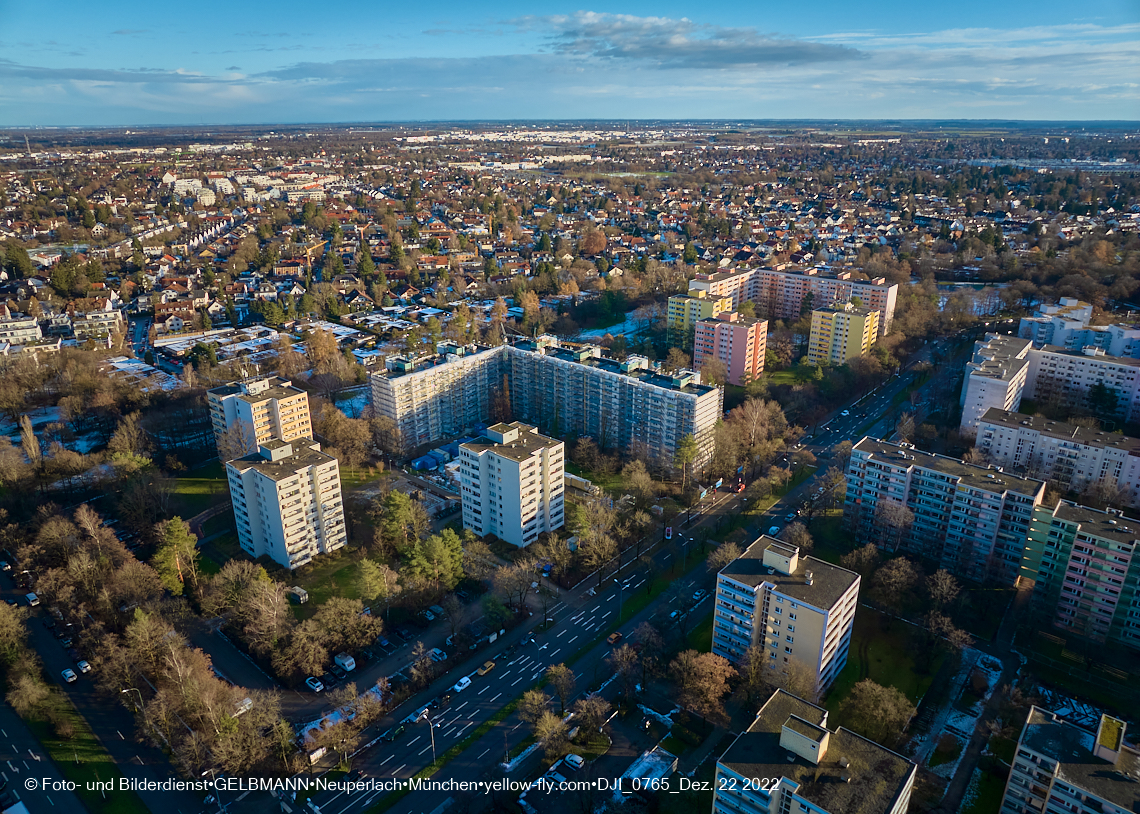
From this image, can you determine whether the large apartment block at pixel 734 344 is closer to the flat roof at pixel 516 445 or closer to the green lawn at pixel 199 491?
the flat roof at pixel 516 445

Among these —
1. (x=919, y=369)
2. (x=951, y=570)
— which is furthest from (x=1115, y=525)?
(x=919, y=369)

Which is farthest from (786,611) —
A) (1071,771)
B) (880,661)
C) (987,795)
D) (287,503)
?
(287,503)

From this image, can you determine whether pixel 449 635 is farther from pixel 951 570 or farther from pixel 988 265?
pixel 988 265

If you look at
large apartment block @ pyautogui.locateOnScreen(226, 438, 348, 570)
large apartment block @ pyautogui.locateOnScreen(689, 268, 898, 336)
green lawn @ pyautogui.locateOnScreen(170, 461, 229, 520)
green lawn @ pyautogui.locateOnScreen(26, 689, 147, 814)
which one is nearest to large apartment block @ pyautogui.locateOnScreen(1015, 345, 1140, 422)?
large apartment block @ pyautogui.locateOnScreen(689, 268, 898, 336)

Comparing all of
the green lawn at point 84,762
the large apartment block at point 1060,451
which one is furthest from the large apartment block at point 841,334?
the green lawn at point 84,762

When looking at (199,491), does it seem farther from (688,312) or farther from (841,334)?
(841,334)

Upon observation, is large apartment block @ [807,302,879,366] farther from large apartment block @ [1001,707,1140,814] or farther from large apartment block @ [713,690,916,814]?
large apartment block @ [713,690,916,814]
